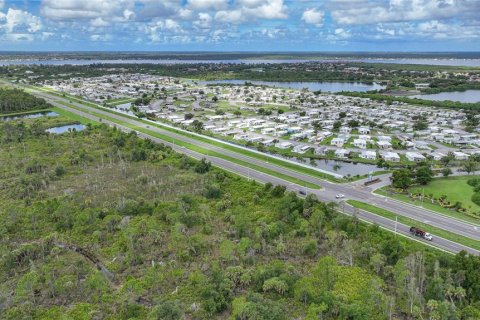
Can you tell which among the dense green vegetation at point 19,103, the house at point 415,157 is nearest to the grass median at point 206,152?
the house at point 415,157

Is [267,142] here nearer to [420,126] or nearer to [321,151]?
[321,151]

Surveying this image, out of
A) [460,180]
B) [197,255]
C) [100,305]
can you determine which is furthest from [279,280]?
[460,180]

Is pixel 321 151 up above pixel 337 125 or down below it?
below

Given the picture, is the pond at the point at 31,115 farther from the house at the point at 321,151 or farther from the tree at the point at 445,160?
the tree at the point at 445,160

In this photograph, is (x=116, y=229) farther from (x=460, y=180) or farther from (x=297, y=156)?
(x=460, y=180)

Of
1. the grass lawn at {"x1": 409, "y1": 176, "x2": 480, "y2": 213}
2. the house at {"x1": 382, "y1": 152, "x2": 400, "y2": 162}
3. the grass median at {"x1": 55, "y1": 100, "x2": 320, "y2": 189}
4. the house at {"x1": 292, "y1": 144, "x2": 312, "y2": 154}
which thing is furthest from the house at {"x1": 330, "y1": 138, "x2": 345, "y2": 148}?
the grass lawn at {"x1": 409, "y1": 176, "x2": 480, "y2": 213}

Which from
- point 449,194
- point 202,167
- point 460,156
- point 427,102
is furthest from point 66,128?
point 427,102
